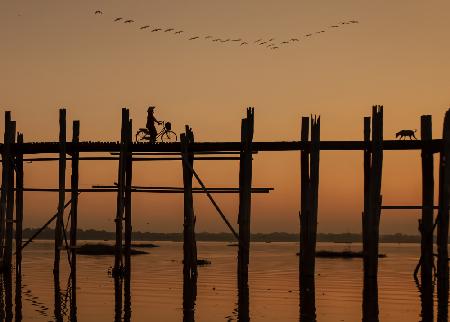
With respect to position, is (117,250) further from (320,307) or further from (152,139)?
(320,307)

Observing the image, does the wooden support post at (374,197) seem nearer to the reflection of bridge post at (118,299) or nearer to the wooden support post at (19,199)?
the reflection of bridge post at (118,299)

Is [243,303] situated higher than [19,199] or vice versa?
[19,199]

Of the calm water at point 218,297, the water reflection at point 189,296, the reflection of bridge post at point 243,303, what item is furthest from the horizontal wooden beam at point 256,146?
the calm water at point 218,297

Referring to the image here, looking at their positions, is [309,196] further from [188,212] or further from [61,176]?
[61,176]

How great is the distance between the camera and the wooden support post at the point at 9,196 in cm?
2725

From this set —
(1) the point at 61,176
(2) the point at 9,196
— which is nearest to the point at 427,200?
(1) the point at 61,176

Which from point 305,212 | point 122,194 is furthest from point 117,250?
point 305,212

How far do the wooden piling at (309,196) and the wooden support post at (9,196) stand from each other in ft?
30.5

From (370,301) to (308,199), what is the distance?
369 centimetres

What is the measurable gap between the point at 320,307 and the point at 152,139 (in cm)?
841

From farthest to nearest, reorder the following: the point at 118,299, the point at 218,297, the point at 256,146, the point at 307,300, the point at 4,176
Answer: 1. the point at 4,176
2. the point at 256,146
3. the point at 218,297
4. the point at 307,300
5. the point at 118,299

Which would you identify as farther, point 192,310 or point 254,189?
→ point 254,189

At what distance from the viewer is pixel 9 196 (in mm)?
28062

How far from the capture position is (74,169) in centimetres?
2714
